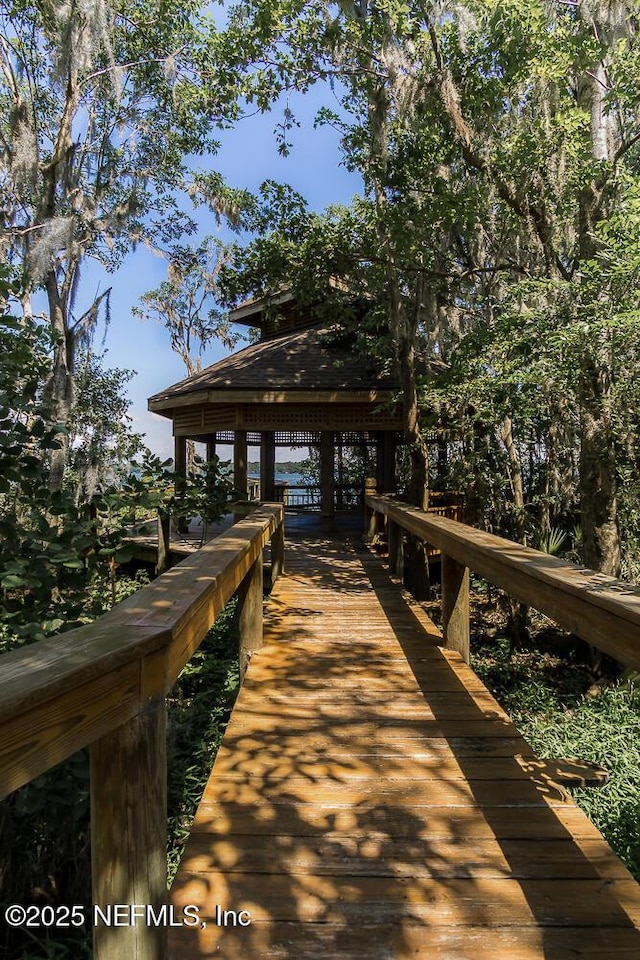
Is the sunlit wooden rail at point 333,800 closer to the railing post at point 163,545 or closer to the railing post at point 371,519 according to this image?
the railing post at point 371,519

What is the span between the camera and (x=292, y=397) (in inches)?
450

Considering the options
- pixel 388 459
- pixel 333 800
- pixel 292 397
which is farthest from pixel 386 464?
pixel 333 800

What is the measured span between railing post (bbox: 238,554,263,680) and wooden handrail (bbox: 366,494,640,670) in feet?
5.27

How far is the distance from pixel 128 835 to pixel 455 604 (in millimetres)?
3303

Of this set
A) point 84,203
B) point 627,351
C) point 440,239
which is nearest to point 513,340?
point 627,351

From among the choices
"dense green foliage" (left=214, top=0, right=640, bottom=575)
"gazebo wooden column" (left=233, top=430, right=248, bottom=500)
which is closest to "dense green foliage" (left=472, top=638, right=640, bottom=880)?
"dense green foliage" (left=214, top=0, right=640, bottom=575)

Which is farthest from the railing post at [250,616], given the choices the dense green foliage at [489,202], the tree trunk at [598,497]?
the tree trunk at [598,497]

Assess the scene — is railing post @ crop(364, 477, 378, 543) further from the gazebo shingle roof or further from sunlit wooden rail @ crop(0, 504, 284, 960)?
sunlit wooden rail @ crop(0, 504, 284, 960)

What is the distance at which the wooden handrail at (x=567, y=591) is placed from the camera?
1.79 metres

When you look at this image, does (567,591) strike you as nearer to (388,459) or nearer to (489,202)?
(489,202)

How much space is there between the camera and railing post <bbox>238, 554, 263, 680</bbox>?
4.36 m

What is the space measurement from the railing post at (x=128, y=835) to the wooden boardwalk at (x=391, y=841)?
471mm

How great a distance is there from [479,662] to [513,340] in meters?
4.84

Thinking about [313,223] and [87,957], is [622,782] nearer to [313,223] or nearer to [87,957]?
[87,957]
